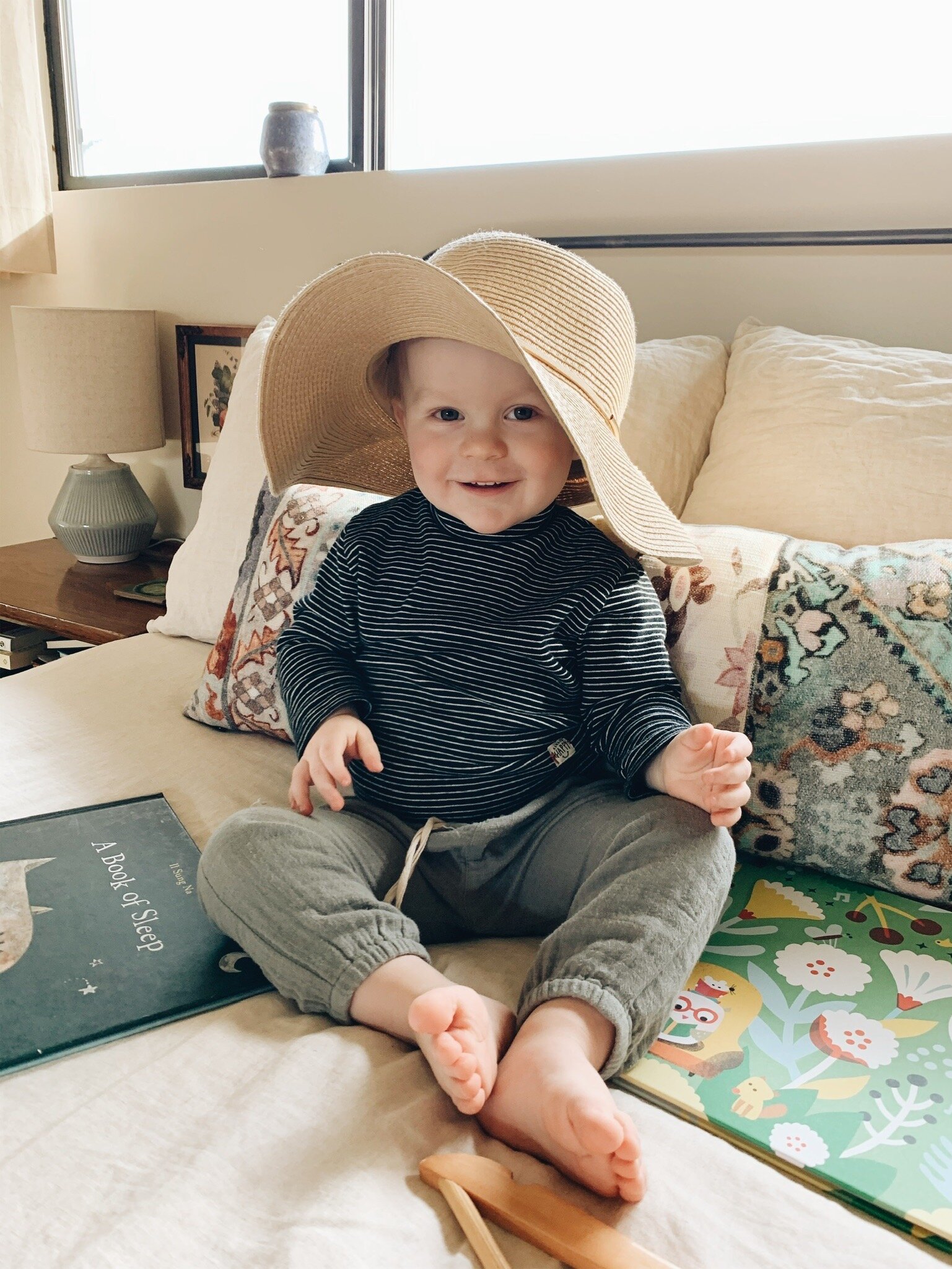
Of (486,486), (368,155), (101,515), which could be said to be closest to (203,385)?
(101,515)

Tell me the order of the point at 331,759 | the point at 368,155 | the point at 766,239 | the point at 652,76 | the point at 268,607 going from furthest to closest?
the point at 368,155
the point at 652,76
the point at 766,239
the point at 268,607
the point at 331,759

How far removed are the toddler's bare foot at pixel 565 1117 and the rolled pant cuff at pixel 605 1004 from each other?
3 centimetres

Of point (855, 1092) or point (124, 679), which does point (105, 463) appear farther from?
point (855, 1092)

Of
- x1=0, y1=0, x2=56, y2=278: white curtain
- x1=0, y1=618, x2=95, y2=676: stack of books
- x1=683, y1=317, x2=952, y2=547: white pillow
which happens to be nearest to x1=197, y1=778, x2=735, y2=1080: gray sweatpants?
x1=683, y1=317, x2=952, y2=547: white pillow

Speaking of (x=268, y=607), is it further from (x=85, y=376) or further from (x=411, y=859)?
(x=85, y=376)

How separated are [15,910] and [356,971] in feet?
1.09

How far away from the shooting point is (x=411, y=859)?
0.83 metres

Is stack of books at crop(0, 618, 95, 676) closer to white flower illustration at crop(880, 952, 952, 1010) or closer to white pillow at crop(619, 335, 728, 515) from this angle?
white pillow at crop(619, 335, 728, 515)

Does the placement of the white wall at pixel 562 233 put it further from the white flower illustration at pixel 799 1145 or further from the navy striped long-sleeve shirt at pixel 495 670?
the white flower illustration at pixel 799 1145

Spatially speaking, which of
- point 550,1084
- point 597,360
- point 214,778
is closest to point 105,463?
point 214,778

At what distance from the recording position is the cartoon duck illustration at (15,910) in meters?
0.75

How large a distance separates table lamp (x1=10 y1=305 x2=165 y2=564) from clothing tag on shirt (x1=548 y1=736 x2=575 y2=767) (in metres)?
1.48

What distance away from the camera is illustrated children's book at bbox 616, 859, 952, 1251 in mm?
588

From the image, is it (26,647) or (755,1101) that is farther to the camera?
(26,647)
